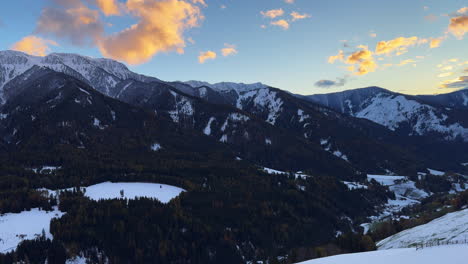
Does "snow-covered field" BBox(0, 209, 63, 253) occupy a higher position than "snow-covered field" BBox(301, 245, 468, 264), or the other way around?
"snow-covered field" BBox(301, 245, 468, 264)

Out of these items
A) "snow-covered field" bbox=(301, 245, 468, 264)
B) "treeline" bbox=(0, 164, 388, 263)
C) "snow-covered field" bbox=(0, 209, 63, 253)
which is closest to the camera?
"snow-covered field" bbox=(301, 245, 468, 264)

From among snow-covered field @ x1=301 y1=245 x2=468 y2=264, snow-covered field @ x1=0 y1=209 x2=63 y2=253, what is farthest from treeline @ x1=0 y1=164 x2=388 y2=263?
snow-covered field @ x1=301 y1=245 x2=468 y2=264

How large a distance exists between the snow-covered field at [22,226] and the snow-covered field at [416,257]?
14376 centimetres

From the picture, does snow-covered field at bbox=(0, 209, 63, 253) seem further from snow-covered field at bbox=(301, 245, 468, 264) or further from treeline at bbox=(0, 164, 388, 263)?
snow-covered field at bbox=(301, 245, 468, 264)

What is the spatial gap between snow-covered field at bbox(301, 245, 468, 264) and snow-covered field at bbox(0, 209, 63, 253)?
144 metres

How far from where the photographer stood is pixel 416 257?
78.4 feet

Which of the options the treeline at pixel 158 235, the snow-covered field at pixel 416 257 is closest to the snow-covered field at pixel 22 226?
the treeline at pixel 158 235

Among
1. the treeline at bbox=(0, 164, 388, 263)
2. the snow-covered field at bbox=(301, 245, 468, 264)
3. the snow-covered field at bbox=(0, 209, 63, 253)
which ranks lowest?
the treeline at bbox=(0, 164, 388, 263)

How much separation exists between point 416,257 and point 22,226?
171 metres

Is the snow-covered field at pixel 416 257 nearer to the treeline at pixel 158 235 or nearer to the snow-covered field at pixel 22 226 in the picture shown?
the treeline at pixel 158 235

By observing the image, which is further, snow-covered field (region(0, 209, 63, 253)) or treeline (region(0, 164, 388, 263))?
treeline (region(0, 164, 388, 263))

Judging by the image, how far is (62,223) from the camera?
14912 centimetres

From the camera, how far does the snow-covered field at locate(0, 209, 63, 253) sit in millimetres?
132625

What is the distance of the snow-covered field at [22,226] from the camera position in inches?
5221
